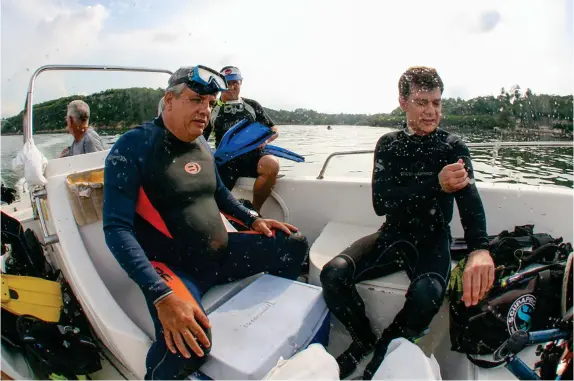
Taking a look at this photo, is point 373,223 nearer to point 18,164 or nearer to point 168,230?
point 168,230

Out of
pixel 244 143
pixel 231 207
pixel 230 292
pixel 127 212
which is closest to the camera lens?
pixel 127 212

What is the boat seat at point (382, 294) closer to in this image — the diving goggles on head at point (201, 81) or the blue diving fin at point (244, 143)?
the diving goggles on head at point (201, 81)

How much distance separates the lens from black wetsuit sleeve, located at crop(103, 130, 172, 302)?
1564mm

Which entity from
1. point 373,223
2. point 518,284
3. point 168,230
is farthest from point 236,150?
point 518,284

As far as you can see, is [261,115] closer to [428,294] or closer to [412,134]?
[412,134]

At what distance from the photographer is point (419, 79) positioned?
6.56 ft

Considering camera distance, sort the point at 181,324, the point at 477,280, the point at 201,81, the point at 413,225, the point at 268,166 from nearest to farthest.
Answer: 1. the point at 181,324
2. the point at 477,280
3. the point at 201,81
4. the point at 413,225
5. the point at 268,166

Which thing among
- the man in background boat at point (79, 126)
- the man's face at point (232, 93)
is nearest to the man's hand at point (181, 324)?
the man's face at point (232, 93)

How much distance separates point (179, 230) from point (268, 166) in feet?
4.92

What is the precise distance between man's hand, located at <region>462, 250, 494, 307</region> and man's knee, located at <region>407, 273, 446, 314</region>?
0.15m

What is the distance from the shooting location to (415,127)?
2125mm

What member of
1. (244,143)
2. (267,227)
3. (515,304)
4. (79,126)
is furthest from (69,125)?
(515,304)

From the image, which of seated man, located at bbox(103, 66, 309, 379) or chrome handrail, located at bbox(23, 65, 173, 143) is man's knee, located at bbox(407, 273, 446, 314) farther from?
chrome handrail, located at bbox(23, 65, 173, 143)

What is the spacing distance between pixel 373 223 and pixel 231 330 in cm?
167
